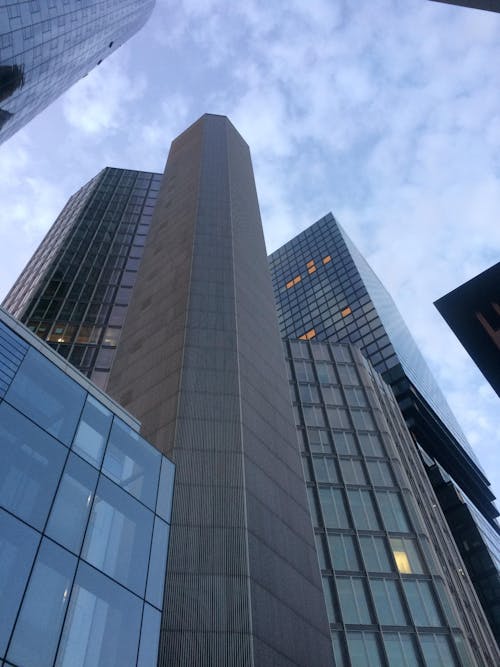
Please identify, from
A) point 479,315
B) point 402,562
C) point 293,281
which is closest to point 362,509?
point 402,562

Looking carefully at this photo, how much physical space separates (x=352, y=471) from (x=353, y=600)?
13.2 meters

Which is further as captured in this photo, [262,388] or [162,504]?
[262,388]

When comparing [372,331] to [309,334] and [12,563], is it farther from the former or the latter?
[12,563]

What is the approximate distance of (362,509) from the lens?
4847 cm

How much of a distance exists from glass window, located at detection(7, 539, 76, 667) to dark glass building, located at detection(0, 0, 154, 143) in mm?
61209

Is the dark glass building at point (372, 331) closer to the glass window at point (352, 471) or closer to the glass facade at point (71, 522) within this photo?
the glass window at point (352, 471)

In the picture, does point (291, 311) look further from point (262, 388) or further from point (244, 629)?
point (244, 629)

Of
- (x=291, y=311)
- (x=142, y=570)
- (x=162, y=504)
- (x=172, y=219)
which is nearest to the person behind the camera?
(x=142, y=570)

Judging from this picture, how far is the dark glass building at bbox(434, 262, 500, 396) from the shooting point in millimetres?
33031

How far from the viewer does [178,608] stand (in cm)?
2275

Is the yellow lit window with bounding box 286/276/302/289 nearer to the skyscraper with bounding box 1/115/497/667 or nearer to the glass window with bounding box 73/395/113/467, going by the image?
the skyscraper with bounding box 1/115/497/667

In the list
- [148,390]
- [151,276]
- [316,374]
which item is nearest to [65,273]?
[151,276]

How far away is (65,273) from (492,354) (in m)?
60.8

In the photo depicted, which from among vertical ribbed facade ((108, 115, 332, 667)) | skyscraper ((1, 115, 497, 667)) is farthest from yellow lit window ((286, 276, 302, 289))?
vertical ribbed facade ((108, 115, 332, 667))
